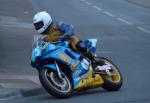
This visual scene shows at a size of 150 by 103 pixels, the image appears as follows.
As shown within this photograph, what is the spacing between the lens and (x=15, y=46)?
64.4ft

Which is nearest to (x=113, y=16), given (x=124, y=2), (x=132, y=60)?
(x=124, y=2)

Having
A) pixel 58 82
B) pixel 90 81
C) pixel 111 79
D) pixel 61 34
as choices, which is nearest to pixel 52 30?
pixel 61 34

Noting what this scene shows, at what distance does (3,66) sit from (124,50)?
447 cm

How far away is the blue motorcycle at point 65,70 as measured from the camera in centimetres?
1102

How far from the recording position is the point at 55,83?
36.1 feet

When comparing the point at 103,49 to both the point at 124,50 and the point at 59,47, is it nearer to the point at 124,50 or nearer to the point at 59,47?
the point at 124,50

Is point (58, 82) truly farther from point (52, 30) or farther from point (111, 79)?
point (111, 79)

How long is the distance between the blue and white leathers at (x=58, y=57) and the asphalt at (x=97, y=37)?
1.37 ft

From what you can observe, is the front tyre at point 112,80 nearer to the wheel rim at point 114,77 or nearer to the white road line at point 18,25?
the wheel rim at point 114,77

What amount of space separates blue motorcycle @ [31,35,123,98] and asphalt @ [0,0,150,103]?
0.57 ft

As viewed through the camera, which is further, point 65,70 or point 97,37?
point 97,37

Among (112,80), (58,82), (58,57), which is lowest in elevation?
(112,80)

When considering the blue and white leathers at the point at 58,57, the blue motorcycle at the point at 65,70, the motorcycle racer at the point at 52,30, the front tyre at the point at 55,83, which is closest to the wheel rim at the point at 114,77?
the blue motorcycle at the point at 65,70

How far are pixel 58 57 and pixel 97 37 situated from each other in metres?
11.4
